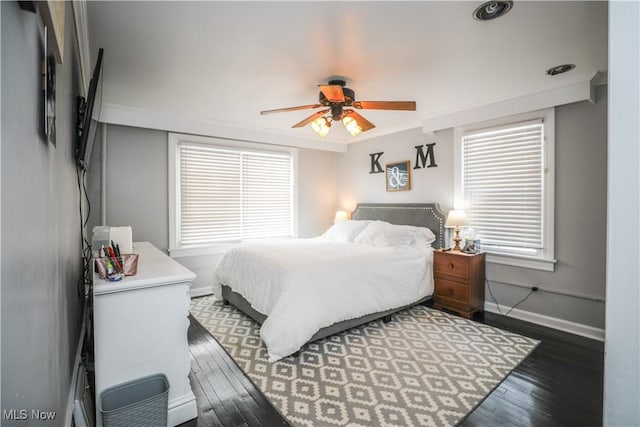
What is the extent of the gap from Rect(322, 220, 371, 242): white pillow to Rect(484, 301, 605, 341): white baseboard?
1.90 meters

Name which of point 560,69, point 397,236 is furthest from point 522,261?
point 560,69

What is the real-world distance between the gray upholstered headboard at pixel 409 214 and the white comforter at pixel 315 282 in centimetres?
40

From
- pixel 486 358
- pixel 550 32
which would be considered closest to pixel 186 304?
pixel 486 358

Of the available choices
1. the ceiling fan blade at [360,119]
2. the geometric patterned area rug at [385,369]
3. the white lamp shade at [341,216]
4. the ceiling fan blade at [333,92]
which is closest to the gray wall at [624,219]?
the geometric patterned area rug at [385,369]

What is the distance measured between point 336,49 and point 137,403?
2.54 metres

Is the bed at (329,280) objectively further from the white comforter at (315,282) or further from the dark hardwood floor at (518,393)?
the dark hardwood floor at (518,393)

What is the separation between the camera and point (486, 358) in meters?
2.54

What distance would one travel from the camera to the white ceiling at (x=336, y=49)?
1.88 meters

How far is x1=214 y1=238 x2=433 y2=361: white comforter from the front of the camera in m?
2.52

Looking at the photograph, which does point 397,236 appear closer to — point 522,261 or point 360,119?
point 522,261

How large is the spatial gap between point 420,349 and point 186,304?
2.02m

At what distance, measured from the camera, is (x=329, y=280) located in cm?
279

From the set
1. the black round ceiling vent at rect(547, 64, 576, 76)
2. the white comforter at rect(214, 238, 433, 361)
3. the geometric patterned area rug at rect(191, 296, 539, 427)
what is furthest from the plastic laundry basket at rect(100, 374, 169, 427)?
the black round ceiling vent at rect(547, 64, 576, 76)

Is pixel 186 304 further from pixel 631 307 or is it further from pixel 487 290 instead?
pixel 487 290
